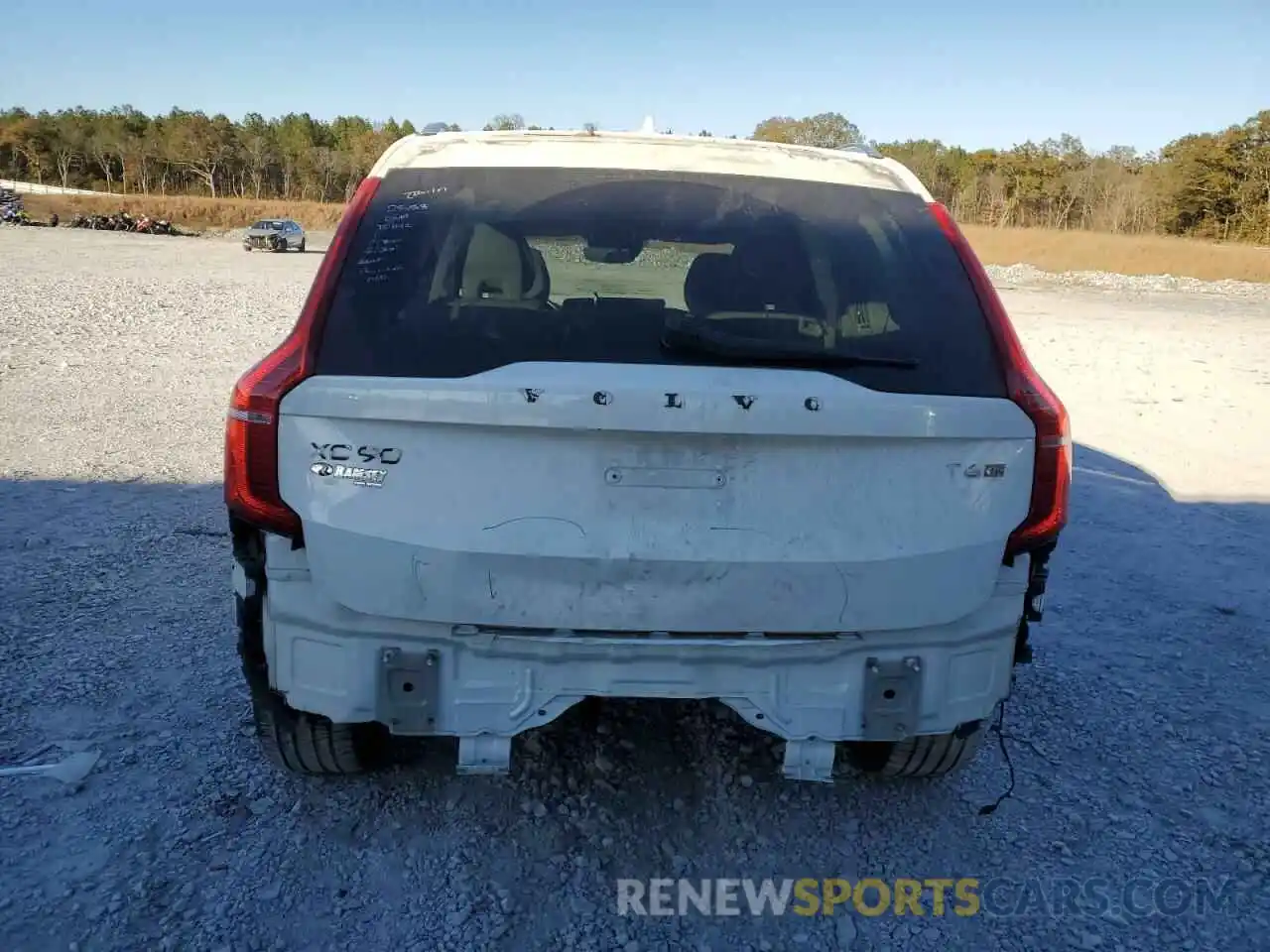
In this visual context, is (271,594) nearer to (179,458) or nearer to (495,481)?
(495,481)

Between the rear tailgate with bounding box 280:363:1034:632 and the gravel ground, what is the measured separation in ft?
2.69

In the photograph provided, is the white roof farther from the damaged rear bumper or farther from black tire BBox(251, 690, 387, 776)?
black tire BBox(251, 690, 387, 776)

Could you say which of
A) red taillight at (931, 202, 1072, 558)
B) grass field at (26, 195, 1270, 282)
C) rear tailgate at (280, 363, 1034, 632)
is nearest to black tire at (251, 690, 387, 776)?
rear tailgate at (280, 363, 1034, 632)

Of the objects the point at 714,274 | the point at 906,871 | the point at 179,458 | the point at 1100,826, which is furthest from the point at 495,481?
the point at 179,458

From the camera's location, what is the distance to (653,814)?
9.70 feet

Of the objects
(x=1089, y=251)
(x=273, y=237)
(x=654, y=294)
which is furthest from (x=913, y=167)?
(x=654, y=294)

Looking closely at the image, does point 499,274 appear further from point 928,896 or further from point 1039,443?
point 928,896

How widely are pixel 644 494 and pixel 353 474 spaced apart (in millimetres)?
669

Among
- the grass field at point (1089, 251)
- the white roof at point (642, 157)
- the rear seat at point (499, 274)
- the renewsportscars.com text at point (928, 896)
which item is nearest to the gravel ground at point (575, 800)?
the renewsportscars.com text at point (928, 896)

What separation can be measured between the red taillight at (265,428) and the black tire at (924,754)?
6.03ft

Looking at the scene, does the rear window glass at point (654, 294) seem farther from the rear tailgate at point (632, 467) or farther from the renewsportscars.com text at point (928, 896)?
the renewsportscars.com text at point (928, 896)

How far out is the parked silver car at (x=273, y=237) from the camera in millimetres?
37219

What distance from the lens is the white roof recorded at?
275 centimetres

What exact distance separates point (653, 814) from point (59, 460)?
17.8ft
